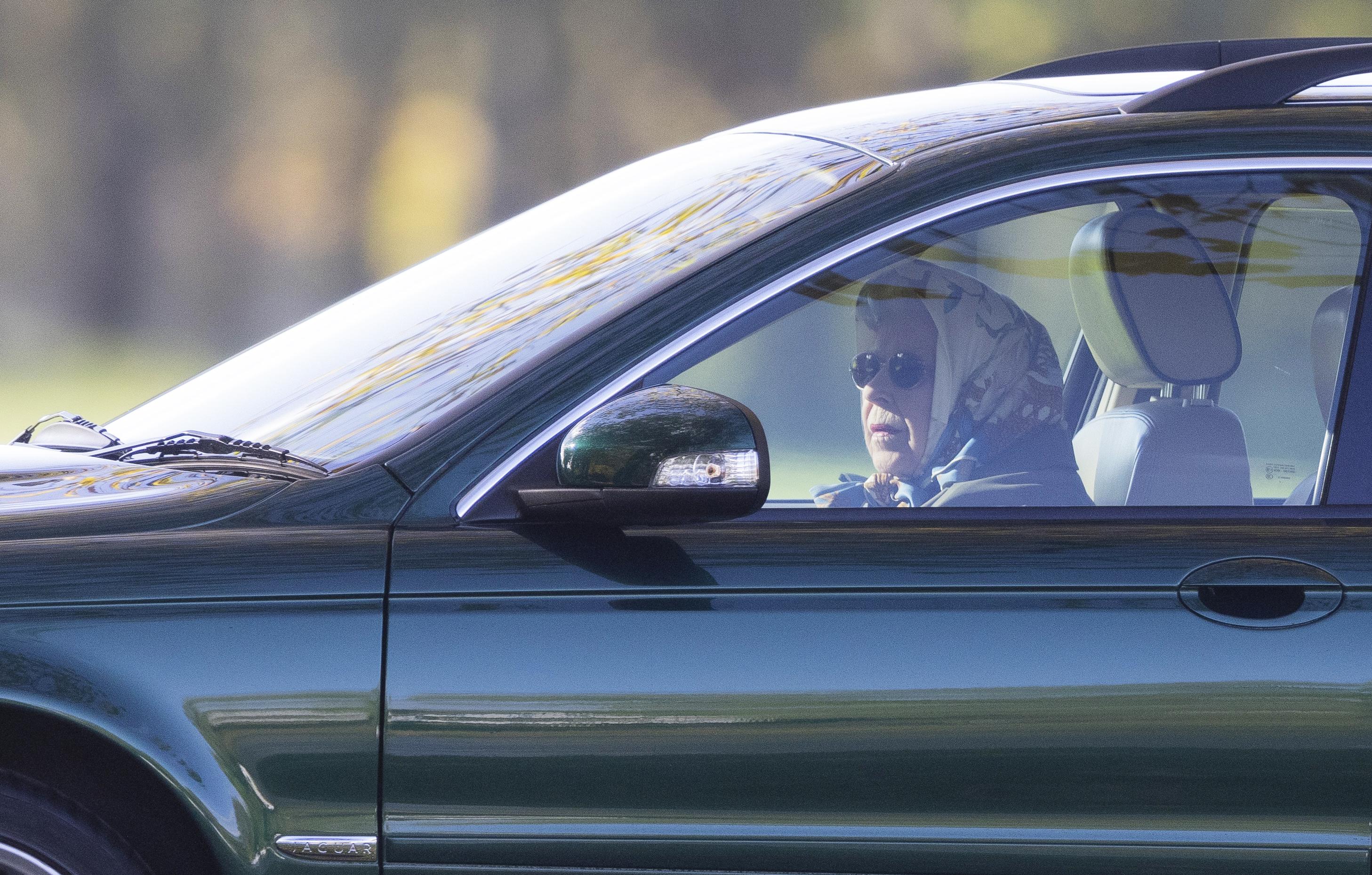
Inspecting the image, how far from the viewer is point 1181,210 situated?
2.03 meters

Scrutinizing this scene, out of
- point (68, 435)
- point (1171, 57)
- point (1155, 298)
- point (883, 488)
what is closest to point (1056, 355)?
point (1155, 298)

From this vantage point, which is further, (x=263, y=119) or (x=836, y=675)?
(x=263, y=119)

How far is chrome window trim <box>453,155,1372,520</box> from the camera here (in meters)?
1.87

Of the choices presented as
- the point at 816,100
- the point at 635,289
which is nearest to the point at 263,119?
the point at 816,100

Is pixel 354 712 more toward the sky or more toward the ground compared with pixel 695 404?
more toward the ground

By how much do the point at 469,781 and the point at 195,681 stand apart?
1.11 ft

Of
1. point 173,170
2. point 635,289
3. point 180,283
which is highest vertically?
point 173,170

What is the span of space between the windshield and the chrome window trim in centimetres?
9

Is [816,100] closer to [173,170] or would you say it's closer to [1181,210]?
[173,170]

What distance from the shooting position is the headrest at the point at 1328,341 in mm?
1994

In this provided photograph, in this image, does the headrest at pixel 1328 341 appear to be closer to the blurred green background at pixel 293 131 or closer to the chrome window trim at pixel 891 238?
the chrome window trim at pixel 891 238

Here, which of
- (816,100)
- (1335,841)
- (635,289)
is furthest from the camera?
(816,100)

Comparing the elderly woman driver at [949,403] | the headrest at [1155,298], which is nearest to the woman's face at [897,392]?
the elderly woman driver at [949,403]

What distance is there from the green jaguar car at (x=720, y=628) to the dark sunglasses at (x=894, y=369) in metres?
0.12
